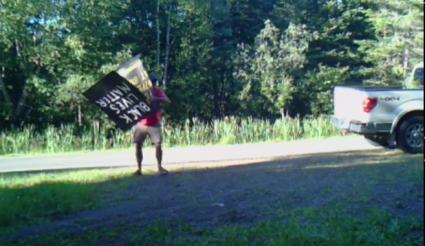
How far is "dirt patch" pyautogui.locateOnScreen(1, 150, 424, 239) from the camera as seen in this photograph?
6.55 m

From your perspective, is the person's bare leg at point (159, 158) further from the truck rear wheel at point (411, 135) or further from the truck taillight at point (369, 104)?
the truck rear wheel at point (411, 135)

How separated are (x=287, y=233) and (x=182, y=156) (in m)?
10.4

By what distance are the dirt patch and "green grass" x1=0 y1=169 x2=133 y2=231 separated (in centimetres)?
32

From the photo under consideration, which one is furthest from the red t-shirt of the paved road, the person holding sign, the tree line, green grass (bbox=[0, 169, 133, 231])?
the tree line

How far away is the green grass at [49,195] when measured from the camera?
753 cm

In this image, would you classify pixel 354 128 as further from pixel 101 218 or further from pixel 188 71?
pixel 188 71

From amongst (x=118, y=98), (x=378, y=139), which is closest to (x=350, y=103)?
(x=378, y=139)

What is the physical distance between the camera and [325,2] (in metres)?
28.5

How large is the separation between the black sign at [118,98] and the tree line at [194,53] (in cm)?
1332

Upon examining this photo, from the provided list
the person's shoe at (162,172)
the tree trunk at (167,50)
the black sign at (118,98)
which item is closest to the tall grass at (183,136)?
the tree trunk at (167,50)

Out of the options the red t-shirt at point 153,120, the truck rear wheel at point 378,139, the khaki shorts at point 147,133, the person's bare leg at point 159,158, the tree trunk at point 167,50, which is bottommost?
the person's bare leg at point 159,158

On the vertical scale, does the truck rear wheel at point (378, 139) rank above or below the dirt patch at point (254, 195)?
above

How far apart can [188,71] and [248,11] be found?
484 cm

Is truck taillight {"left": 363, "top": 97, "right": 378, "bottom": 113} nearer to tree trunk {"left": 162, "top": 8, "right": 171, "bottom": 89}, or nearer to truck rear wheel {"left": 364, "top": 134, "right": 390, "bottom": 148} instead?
truck rear wheel {"left": 364, "top": 134, "right": 390, "bottom": 148}
